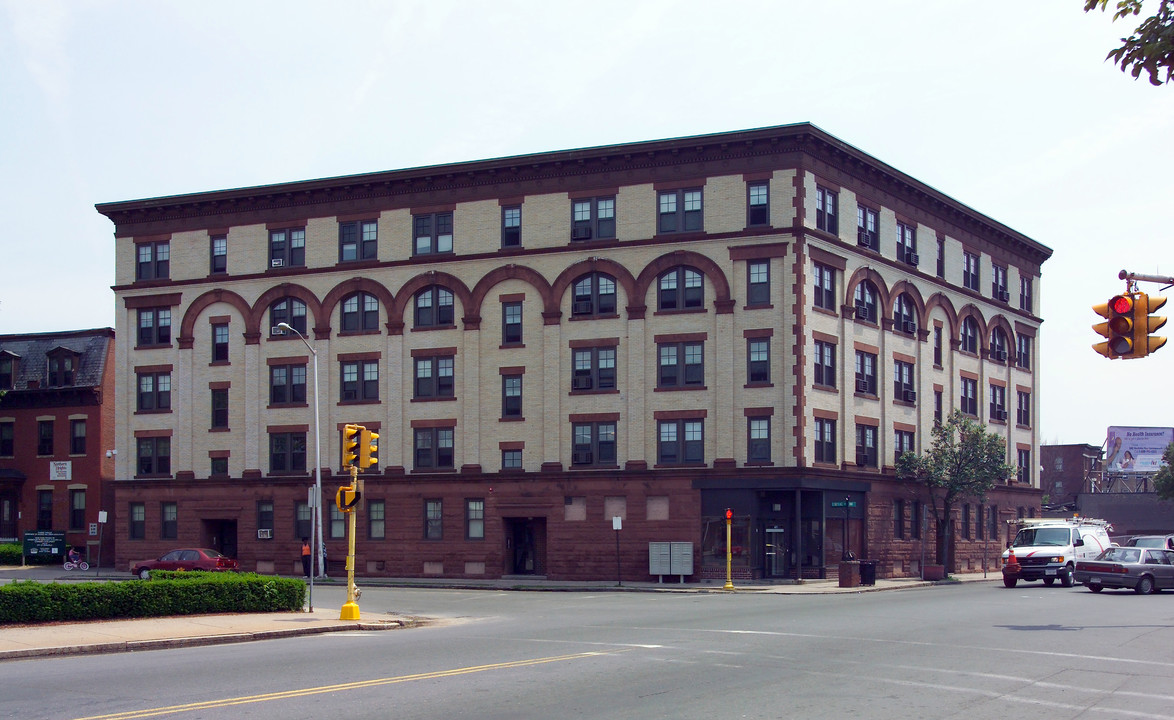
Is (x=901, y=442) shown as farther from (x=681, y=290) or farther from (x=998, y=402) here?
(x=681, y=290)

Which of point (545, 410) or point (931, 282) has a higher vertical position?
point (931, 282)

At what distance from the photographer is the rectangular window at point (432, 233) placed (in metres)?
54.7


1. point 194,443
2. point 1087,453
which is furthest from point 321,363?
point 1087,453

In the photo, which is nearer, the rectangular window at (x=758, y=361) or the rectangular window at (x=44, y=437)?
the rectangular window at (x=758, y=361)

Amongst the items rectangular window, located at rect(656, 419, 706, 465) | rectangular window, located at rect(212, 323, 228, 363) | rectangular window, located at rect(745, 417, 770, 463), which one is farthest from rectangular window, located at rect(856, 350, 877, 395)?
rectangular window, located at rect(212, 323, 228, 363)

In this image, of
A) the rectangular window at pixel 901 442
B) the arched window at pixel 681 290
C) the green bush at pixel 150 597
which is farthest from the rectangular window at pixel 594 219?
the green bush at pixel 150 597

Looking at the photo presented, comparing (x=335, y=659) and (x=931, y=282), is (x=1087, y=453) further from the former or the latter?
(x=335, y=659)

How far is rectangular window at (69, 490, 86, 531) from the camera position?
2625 inches

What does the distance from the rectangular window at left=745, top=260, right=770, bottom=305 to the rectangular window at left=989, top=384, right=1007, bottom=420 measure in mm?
22189

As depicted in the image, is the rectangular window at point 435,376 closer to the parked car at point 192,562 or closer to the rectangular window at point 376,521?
the rectangular window at point 376,521

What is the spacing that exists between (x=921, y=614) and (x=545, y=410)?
83.3ft

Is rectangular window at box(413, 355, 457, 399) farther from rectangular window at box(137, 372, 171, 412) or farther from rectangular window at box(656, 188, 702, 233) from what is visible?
rectangular window at box(137, 372, 171, 412)

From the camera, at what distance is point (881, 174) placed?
55.2m

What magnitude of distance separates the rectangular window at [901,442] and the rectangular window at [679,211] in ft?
47.1
